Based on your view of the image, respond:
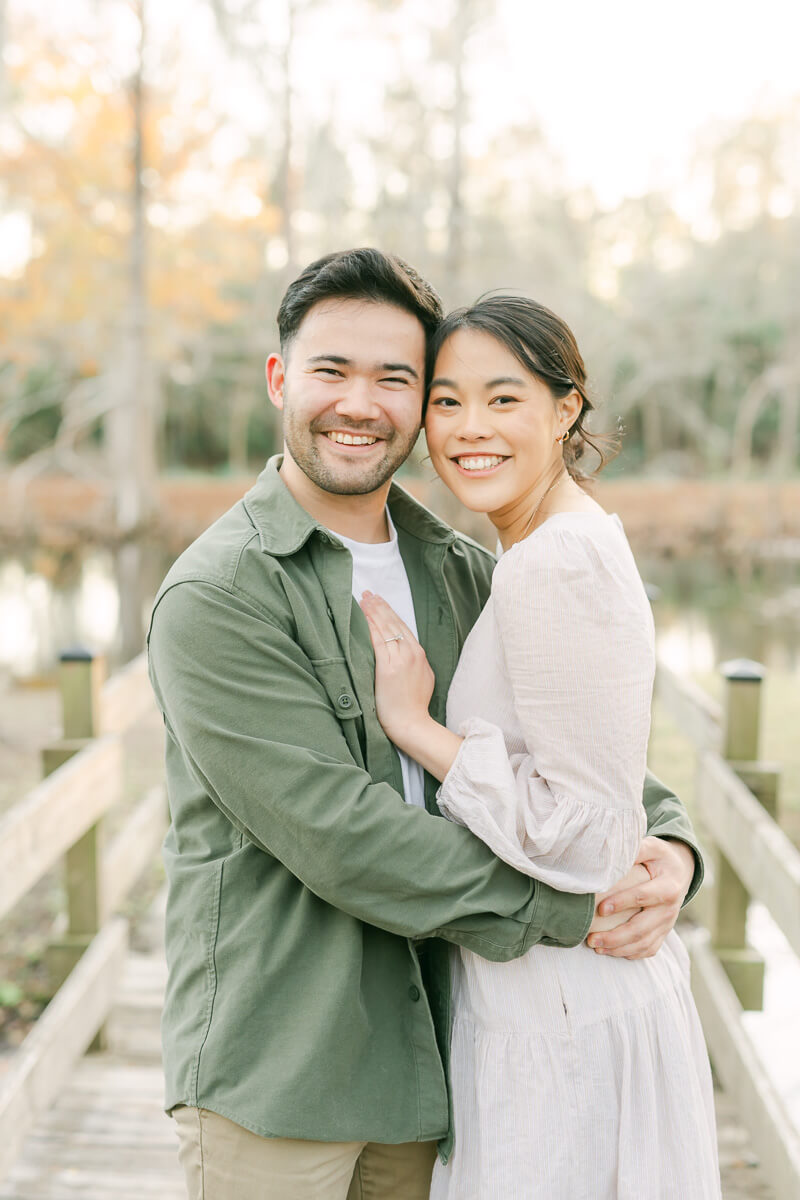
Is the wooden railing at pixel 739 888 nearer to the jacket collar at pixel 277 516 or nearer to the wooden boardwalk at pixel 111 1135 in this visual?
the jacket collar at pixel 277 516

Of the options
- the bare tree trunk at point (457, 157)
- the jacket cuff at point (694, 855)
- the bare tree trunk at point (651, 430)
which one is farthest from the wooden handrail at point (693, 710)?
the bare tree trunk at point (651, 430)

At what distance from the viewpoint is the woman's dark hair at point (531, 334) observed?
1749mm

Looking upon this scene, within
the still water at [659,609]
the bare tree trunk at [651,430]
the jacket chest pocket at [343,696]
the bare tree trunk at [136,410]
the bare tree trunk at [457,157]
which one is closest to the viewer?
the jacket chest pocket at [343,696]

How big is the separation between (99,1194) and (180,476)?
2507cm

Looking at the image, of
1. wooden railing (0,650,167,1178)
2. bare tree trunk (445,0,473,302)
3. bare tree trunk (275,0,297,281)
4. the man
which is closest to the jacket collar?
the man

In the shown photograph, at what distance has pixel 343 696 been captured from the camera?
164cm

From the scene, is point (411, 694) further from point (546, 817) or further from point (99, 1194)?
point (99, 1194)

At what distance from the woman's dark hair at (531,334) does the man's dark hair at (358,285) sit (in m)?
0.07

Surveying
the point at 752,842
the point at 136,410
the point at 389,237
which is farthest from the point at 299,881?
the point at 389,237

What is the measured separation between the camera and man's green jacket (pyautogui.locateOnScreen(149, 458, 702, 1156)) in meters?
1.51

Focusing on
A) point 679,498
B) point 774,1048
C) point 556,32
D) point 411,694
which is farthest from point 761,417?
point 411,694

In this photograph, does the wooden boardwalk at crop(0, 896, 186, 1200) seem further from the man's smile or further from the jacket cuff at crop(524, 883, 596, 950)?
the man's smile

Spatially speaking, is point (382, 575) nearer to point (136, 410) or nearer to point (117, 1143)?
point (117, 1143)

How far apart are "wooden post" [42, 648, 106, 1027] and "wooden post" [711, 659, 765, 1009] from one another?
1793mm
